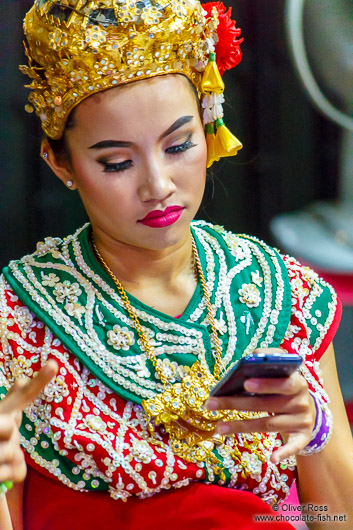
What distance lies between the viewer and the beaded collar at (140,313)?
1.47 m

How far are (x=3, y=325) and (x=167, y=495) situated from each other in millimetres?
421

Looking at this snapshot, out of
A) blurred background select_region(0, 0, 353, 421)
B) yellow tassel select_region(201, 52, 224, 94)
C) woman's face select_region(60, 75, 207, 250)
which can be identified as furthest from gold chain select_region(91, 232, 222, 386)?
blurred background select_region(0, 0, 353, 421)

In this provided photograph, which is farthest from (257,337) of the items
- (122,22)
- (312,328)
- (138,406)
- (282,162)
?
(282,162)

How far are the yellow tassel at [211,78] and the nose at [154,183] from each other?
0.20 metres

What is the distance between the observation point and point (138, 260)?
1577mm

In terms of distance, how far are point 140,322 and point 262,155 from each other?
3.38ft

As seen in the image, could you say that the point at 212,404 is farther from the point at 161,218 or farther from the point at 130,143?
the point at 130,143

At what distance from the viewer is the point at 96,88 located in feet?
4.66

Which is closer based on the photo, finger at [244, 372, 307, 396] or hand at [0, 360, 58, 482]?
hand at [0, 360, 58, 482]

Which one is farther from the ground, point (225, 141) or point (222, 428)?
point (225, 141)

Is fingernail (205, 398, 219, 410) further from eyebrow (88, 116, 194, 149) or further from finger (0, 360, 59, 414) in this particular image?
eyebrow (88, 116, 194, 149)

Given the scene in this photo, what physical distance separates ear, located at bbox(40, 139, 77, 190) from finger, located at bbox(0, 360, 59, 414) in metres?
0.51

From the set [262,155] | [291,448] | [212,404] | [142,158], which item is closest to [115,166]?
[142,158]

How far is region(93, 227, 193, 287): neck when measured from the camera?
157 cm
